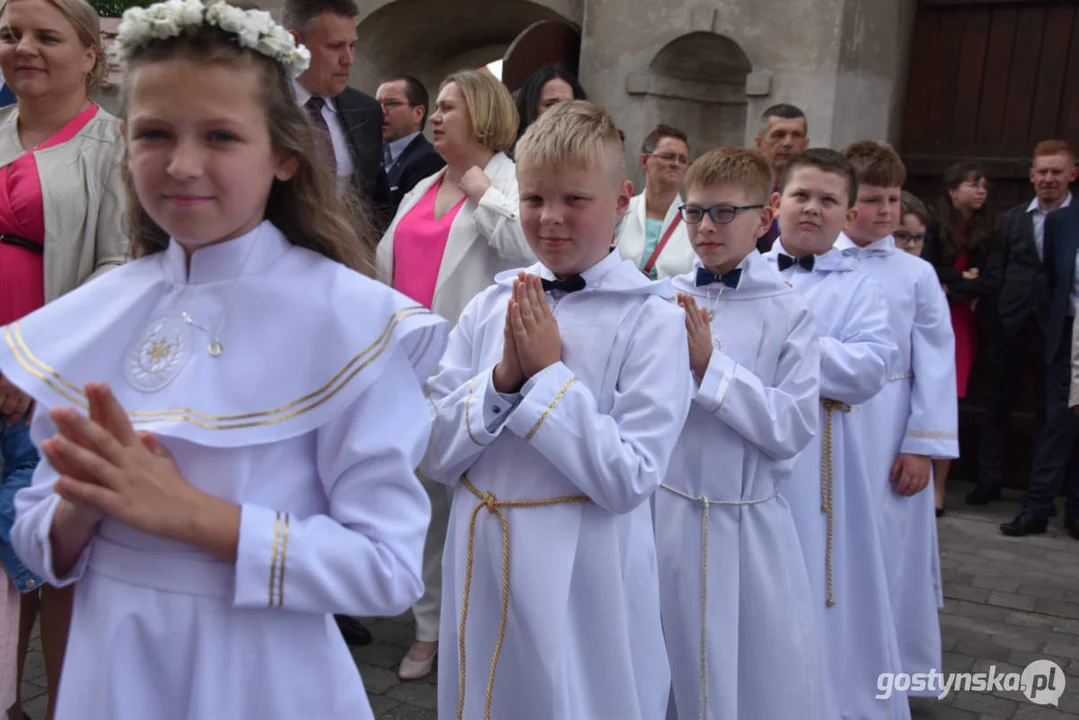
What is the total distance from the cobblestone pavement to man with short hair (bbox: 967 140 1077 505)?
0.36m

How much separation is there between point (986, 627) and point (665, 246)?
226 centimetres

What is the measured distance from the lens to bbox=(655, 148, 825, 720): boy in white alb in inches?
115

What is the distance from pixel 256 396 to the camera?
57.7 inches

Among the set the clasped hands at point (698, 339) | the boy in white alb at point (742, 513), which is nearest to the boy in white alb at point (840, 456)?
the boy in white alb at point (742, 513)

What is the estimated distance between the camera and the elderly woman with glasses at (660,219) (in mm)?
4449

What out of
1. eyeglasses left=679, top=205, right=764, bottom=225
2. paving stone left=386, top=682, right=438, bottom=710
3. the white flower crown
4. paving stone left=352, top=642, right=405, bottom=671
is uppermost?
the white flower crown

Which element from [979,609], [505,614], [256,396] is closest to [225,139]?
[256,396]

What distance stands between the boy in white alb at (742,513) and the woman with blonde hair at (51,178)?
1708 mm

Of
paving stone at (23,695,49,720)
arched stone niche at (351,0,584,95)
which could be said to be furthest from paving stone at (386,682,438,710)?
arched stone niche at (351,0,584,95)

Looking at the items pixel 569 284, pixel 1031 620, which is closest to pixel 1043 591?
pixel 1031 620

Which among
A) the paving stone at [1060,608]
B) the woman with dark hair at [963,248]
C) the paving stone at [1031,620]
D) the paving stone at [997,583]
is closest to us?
the paving stone at [1031,620]

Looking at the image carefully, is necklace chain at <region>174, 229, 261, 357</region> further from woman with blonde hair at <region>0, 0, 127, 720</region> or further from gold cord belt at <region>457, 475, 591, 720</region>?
woman with blonde hair at <region>0, 0, 127, 720</region>

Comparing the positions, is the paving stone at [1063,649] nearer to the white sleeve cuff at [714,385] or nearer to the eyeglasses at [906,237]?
the eyeglasses at [906,237]

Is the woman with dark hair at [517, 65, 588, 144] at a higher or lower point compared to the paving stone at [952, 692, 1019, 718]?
higher
